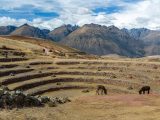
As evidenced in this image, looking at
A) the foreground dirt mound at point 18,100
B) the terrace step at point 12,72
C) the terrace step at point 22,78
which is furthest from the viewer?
the terrace step at point 12,72

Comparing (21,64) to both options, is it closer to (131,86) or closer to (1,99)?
(131,86)

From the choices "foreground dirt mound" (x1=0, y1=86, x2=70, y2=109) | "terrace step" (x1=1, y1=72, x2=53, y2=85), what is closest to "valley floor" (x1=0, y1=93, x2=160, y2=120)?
"foreground dirt mound" (x1=0, y1=86, x2=70, y2=109)

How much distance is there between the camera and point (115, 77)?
81.7m

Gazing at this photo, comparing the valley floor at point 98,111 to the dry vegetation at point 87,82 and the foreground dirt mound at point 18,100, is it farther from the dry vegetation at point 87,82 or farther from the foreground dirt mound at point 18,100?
the foreground dirt mound at point 18,100

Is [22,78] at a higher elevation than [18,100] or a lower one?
lower

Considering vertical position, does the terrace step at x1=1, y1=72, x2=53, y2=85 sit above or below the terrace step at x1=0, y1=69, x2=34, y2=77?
below

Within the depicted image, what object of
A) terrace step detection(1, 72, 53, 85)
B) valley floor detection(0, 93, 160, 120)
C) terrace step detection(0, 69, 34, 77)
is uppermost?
terrace step detection(0, 69, 34, 77)

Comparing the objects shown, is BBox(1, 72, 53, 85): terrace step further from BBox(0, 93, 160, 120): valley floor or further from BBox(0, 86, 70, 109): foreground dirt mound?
BBox(0, 86, 70, 109): foreground dirt mound

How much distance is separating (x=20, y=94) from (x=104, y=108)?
8884 millimetres

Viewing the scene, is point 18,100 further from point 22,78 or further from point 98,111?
point 22,78

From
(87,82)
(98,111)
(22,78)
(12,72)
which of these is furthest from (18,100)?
(87,82)

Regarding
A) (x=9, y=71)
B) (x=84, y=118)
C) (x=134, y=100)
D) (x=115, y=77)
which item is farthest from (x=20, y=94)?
(x=115, y=77)

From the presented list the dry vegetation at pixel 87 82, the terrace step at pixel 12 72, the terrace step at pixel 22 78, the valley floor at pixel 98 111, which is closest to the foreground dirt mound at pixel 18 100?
the valley floor at pixel 98 111

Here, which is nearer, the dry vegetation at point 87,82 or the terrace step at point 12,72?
the dry vegetation at point 87,82
